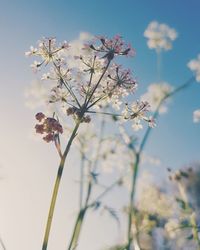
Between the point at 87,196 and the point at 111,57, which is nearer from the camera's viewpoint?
the point at 111,57

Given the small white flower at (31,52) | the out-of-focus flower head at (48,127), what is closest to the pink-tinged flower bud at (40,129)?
the out-of-focus flower head at (48,127)

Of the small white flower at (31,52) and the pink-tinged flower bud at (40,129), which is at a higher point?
the small white flower at (31,52)

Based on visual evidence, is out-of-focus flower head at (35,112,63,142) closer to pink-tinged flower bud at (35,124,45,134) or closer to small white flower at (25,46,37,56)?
pink-tinged flower bud at (35,124,45,134)

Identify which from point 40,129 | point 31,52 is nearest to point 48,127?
point 40,129

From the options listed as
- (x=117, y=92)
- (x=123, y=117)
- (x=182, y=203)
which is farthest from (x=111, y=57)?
(x=182, y=203)

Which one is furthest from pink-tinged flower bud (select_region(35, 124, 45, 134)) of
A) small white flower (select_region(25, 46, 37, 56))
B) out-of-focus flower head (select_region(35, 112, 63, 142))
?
small white flower (select_region(25, 46, 37, 56))

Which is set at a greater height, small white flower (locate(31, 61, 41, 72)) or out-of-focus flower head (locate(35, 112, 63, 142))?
small white flower (locate(31, 61, 41, 72))

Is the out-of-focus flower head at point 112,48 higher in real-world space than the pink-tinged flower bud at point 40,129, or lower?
higher

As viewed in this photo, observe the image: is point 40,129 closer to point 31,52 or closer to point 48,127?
point 48,127

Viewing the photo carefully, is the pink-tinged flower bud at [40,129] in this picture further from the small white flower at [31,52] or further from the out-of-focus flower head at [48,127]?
the small white flower at [31,52]

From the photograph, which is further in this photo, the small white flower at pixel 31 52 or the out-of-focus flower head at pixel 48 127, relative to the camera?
the small white flower at pixel 31 52

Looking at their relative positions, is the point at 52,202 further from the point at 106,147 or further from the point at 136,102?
the point at 106,147
